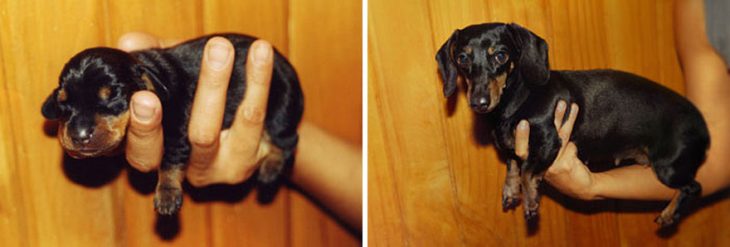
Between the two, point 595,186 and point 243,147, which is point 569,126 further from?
point 243,147

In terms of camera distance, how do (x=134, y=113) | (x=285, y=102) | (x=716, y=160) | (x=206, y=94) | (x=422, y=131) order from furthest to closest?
(x=716, y=160)
(x=422, y=131)
(x=285, y=102)
(x=206, y=94)
(x=134, y=113)

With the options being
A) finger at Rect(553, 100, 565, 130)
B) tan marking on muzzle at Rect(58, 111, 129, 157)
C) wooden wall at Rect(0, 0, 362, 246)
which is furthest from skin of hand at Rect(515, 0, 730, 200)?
tan marking on muzzle at Rect(58, 111, 129, 157)

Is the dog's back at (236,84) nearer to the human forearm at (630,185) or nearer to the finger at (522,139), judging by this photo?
the finger at (522,139)

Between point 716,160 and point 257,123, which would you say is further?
point 716,160

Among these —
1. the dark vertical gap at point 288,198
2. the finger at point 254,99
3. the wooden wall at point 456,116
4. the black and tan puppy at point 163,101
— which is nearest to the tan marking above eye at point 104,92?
the black and tan puppy at point 163,101

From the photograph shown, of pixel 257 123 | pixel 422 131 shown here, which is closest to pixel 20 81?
pixel 257 123

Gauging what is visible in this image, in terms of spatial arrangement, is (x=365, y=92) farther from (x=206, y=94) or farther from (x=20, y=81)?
(x=20, y=81)
